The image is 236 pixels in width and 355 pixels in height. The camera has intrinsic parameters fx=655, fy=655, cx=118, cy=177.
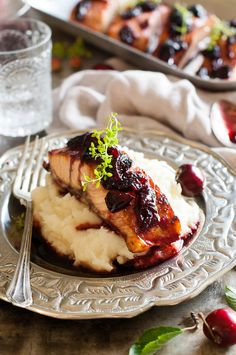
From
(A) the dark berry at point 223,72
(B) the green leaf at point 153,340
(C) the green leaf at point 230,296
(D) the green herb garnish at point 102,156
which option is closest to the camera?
(B) the green leaf at point 153,340

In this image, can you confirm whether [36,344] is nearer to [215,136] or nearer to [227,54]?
[215,136]

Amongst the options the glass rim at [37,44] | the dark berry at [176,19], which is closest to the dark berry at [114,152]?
the glass rim at [37,44]

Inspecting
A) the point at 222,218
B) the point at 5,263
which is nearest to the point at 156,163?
the point at 222,218

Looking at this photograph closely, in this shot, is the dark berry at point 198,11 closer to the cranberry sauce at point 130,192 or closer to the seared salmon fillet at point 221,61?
the seared salmon fillet at point 221,61

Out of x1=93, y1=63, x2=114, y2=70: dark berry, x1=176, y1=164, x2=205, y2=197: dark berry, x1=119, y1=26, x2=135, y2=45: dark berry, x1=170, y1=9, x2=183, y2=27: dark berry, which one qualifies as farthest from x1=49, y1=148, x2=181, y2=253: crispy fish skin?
x1=170, y1=9, x2=183, y2=27: dark berry

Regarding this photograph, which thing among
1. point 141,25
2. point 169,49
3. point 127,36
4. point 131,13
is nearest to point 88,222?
point 169,49

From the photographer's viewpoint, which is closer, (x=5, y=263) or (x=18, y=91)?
(x=5, y=263)

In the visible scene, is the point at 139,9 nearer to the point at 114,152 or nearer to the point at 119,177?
the point at 114,152

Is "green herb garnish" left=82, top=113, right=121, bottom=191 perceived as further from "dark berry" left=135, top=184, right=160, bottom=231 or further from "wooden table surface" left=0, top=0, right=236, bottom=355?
"wooden table surface" left=0, top=0, right=236, bottom=355
